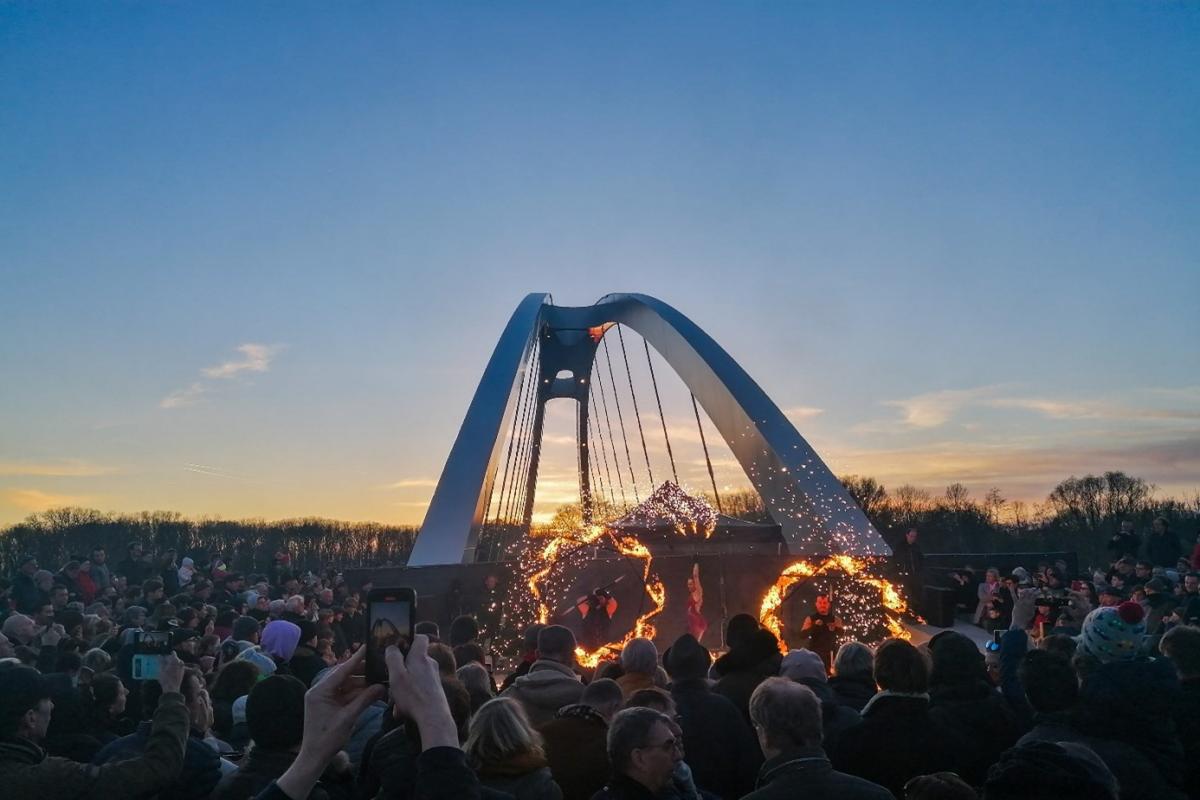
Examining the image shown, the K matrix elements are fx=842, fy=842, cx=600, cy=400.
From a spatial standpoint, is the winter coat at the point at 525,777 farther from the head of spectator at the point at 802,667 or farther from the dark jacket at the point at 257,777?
the head of spectator at the point at 802,667

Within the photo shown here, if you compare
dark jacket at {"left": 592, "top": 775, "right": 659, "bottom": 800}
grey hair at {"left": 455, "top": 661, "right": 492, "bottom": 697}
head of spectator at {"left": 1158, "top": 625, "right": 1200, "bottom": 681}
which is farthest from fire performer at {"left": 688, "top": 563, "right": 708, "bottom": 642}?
dark jacket at {"left": 592, "top": 775, "right": 659, "bottom": 800}

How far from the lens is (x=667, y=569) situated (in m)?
13.7

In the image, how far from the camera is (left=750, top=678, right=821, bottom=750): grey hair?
2.76 m

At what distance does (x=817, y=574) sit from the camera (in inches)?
501

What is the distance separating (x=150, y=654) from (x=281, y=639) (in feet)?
11.7

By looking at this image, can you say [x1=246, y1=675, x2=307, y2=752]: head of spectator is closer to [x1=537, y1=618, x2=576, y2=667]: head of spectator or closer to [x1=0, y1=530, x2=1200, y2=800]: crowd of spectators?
[x1=0, y1=530, x2=1200, y2=800]: crowd of spectators

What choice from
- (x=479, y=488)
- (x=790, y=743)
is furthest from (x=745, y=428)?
(x=790, y=743)

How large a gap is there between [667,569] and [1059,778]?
458 inches

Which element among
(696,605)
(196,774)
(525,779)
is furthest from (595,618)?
(525,779)

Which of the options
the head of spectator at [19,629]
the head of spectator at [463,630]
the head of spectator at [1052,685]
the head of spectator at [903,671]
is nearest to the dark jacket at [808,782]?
the head of spectator at [903,671]

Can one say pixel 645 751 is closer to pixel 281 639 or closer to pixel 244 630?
pixel 281 639

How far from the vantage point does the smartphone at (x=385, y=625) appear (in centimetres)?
212

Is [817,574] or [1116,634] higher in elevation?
[1116,634]

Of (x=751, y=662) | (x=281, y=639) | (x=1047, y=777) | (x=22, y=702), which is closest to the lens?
(x=1047, y=777)
